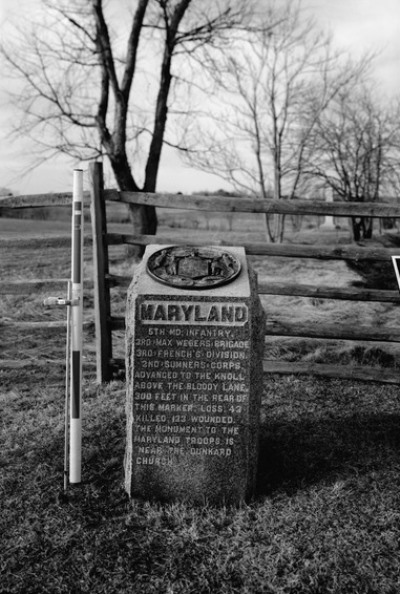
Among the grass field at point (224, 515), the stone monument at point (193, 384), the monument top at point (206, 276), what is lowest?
the grass field at point (224, 515)

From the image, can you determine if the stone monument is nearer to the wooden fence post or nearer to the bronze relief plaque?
the bronze relief plaque

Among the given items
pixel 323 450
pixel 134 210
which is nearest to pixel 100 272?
pixel 323 450

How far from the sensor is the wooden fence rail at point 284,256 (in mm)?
5402

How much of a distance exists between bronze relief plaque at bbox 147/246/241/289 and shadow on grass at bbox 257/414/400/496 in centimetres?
131

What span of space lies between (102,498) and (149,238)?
9.00 feet

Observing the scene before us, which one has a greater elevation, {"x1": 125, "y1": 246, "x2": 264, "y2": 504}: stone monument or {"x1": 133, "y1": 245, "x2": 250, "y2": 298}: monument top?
{"x1": 133, "y1": 245, "x2": 250, "y2": 298}: monument top

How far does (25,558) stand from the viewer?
120 inches

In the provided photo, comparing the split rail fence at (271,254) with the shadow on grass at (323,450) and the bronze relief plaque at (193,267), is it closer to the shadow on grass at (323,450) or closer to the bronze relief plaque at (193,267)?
the shadow on grass at (323,450)

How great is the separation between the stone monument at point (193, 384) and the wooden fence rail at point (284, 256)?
198cm

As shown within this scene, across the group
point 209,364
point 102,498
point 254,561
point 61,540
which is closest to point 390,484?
point 254,561

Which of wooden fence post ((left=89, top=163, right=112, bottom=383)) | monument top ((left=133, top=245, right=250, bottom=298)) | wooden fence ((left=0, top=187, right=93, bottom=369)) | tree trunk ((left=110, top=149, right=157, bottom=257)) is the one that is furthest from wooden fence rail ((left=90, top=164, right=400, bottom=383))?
tree trunk ((left=110, top=149, right=157, bottom=257))

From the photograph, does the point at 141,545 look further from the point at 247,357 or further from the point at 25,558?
the point at 247,357

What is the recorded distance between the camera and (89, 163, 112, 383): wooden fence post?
221 inches

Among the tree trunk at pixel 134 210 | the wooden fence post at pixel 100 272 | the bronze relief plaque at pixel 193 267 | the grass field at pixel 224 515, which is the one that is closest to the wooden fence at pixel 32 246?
the wooden fence post at pixel 100 272
